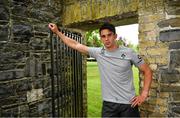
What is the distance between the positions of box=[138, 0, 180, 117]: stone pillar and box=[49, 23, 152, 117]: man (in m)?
0.63

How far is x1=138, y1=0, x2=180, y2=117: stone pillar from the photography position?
12.5 ft

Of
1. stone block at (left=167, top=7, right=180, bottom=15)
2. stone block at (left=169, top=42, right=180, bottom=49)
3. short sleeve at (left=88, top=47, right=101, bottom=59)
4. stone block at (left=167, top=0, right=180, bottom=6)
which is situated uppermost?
stone block at (left=167, top=0, right=180, bottom=6)

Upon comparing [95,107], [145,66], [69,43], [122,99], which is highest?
[69,43]

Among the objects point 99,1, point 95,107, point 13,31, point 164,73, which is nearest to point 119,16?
point 99,1

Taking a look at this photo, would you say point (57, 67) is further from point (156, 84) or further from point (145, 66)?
point (145, 66)

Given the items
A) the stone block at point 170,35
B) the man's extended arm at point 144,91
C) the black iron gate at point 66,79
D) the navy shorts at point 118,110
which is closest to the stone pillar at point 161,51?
the stone block at point 170,35

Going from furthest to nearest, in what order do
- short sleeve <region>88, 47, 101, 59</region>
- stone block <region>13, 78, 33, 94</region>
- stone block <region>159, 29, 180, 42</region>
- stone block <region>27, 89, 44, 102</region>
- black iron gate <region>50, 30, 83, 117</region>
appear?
black iron gate <region>50, 30, 83, 117</region> → stone block <region>27, 89, 44, 102</region> → stone block <region>13, 78, 33, 94</region> → stone block <region>159, 29, 180, 42</region> → short sleeve <region>88, 47, 101, 59</region>

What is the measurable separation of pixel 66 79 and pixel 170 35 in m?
2.20

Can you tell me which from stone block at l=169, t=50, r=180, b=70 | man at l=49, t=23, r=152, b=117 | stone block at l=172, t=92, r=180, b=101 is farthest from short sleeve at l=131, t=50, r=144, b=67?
stone block at l=172, t=92, r=180, b=101

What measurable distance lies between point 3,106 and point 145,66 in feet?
6.93

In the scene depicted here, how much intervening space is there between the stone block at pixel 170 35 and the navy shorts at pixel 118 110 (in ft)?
3.50

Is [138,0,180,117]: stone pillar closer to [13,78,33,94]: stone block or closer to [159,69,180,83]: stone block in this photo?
[159,69,180,83]: stone block

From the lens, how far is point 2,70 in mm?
4332

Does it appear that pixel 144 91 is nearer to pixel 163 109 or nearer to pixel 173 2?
pixel 163 109
